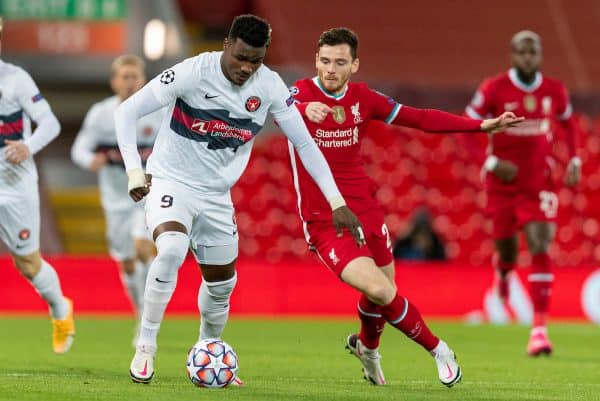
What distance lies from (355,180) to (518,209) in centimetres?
324

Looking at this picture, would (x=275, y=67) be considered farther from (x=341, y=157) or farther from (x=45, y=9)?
(x=341, y=157)

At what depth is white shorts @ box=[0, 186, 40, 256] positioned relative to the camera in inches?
348

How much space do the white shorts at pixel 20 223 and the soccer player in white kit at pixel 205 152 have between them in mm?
1824

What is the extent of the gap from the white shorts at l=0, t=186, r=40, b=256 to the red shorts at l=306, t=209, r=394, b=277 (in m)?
2.21

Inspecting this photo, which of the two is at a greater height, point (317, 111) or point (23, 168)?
point (317, 111)

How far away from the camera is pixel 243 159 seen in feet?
24.4

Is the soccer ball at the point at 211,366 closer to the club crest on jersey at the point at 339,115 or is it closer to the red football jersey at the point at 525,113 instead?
the club crest on jersey at the point at 339,115

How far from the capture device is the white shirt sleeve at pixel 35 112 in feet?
28.5

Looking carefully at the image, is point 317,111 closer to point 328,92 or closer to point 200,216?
point 328,92

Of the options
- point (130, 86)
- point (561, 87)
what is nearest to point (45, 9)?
point (130, 86)

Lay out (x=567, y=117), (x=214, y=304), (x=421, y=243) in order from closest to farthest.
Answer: (x=214, y=304), (x=567, y=117), (x=421, y=243)

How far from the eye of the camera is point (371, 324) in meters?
7.82

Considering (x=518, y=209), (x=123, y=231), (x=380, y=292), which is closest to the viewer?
(x=380, y=292)

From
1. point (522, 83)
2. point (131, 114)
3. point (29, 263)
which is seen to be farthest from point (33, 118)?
point (522, 83)
